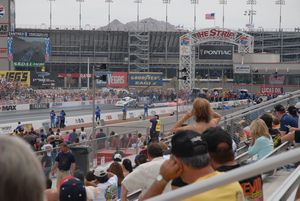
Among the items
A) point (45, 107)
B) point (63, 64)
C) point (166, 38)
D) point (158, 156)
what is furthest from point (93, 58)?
point (158, 156)

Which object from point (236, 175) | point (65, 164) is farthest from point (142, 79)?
point (236, 175)

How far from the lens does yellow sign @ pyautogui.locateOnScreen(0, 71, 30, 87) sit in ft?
205

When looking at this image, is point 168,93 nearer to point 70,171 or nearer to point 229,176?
point 70,171

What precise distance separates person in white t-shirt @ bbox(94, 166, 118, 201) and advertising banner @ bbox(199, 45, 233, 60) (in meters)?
79.4

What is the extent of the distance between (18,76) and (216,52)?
112ft

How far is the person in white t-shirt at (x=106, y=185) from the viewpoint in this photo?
22.7 ft

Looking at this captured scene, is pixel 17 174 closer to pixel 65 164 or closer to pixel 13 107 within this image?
pixel 65 164

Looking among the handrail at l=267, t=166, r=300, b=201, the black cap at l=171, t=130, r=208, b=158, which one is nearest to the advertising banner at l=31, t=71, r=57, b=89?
the handrail at l=267, t=166, r=300, b=201

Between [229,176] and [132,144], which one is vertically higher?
[229,176]

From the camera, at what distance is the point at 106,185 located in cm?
704

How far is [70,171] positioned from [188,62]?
47568 millimetres

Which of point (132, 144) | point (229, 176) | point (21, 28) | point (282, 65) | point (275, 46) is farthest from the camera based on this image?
point (275, 46)

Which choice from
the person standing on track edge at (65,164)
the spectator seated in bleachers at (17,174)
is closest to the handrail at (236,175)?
the spectator seated in bleachers at (17,174)

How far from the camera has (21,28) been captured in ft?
344
